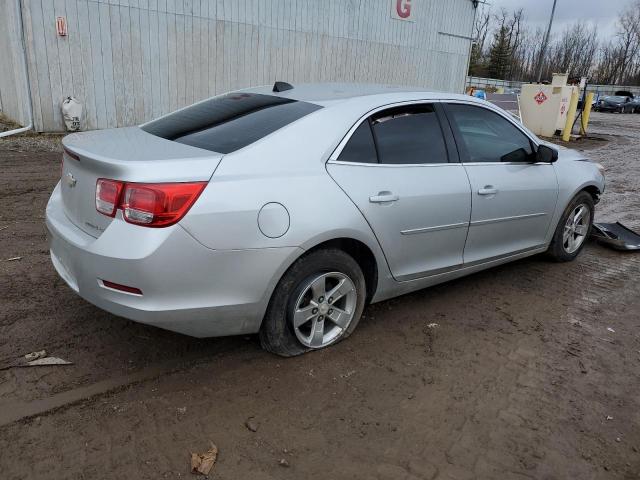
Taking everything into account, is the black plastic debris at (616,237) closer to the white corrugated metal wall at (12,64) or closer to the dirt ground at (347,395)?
the dirt ground at (347,395)

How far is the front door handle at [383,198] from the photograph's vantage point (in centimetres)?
338

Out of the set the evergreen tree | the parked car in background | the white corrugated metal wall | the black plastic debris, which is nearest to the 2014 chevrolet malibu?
the black plastic debris

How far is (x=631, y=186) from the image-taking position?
32.1ft

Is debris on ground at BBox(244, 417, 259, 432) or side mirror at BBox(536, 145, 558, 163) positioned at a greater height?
side mirror at BBox(536, 145, 558, 163)

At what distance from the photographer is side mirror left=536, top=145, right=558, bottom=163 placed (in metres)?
4.56

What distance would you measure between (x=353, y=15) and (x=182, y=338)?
12.9m

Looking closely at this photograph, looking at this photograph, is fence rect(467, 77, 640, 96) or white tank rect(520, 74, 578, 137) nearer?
white tank rect(520, 74, 578, 137)

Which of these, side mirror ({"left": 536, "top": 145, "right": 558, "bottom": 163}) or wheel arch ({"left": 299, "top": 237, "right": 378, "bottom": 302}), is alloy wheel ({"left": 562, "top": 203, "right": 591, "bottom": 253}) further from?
wheel arch ({"left": 299, "top": 237, "right": 378, "bottom": 302})

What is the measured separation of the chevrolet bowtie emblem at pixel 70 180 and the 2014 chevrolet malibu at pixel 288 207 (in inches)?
1.0

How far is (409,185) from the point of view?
3590 millimetres

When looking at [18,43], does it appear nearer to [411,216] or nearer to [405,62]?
[411,216]

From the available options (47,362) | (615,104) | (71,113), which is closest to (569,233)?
(47,362)

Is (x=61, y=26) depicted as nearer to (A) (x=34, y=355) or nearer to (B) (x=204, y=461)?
(A) (x=34, y=355)

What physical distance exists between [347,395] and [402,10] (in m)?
14.9
